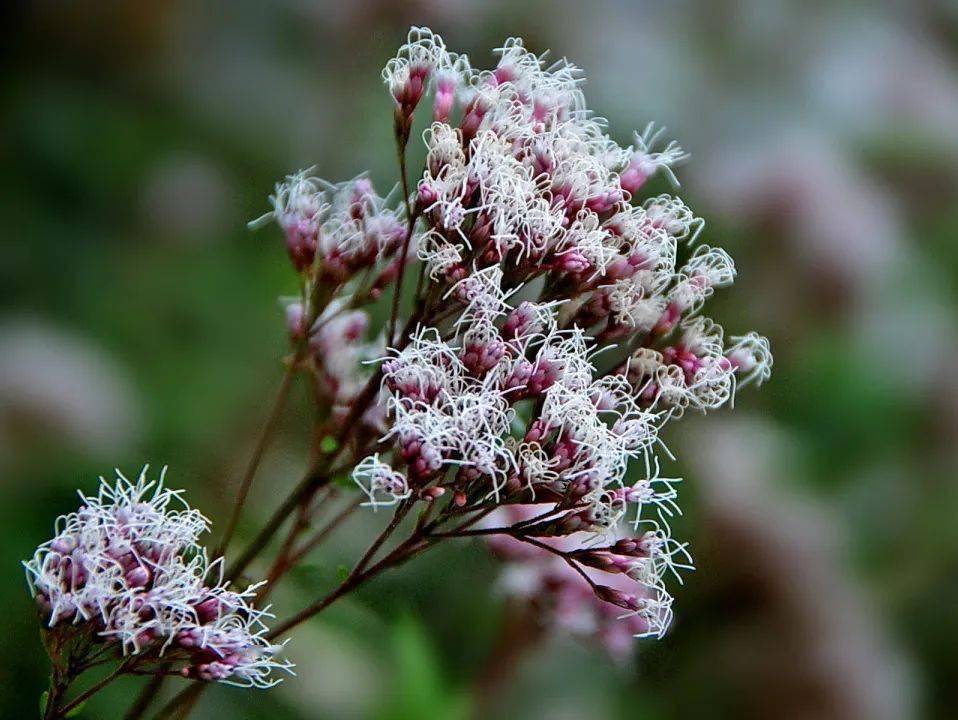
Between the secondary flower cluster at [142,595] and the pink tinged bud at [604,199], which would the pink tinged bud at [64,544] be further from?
the pink tinged bud at [604,199]

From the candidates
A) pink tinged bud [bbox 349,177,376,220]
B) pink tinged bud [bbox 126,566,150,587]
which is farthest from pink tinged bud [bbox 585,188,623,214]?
pink tinged bud [bbox 126,566,150,587]

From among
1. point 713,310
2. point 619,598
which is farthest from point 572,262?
point 713,310

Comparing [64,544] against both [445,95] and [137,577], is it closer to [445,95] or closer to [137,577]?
[137,577]

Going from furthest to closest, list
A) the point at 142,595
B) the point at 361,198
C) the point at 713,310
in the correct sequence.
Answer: the point at 713,310, the point at 361,198, the point at 142,595

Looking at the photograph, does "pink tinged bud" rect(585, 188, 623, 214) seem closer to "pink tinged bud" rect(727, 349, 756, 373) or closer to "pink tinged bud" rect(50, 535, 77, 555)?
"pink tinged bud" rect(727, 349, 756, 373)

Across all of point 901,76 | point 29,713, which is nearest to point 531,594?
point 29,713

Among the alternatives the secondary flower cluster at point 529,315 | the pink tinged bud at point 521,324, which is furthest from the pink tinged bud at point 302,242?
the pink tinged bud at point 521,324
